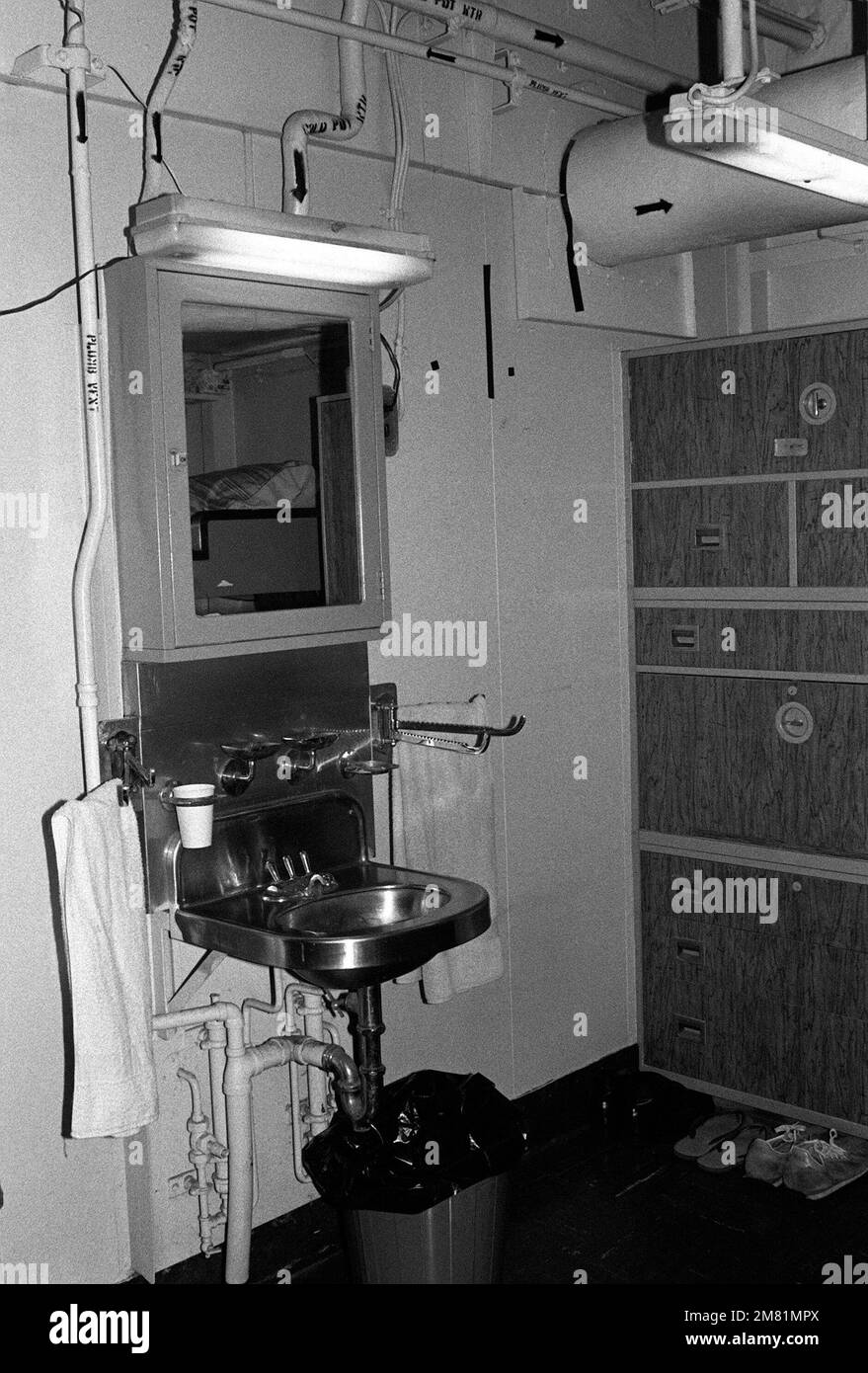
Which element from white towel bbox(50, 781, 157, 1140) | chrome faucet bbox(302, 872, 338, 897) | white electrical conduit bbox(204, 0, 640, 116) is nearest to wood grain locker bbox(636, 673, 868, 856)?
chrome faucet bbox(302, 872, 338, 897)

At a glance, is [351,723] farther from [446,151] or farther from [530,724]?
[446,151]

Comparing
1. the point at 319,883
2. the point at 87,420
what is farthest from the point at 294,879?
the point at 87,420

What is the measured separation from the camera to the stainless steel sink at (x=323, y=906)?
245 cm

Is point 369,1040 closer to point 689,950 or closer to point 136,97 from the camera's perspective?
point 689,950

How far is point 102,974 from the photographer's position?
2.43 m

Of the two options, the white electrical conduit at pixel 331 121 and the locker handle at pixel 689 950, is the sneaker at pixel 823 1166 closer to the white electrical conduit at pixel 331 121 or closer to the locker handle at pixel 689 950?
the locker handle at pixel 689 950

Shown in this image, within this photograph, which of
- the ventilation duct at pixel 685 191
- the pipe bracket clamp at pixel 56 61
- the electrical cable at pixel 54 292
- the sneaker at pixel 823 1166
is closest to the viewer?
the pipe bracket clamp at pixel 56 61

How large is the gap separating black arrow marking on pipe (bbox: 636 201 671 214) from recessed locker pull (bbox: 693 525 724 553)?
91cm

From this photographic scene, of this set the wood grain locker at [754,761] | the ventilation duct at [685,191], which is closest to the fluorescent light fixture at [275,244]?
the ventilation duct at [685,191]

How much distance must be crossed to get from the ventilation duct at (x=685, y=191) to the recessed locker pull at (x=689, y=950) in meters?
1.92

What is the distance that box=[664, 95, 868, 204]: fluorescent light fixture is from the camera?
2.18 metres

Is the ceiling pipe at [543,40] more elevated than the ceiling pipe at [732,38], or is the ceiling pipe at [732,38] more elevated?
the ceiling pipe at [543,40]

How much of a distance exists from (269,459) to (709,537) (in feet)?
5.01
